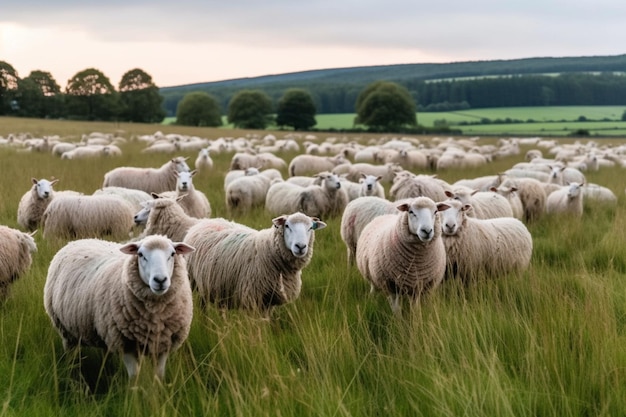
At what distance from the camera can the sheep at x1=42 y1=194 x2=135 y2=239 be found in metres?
7.48

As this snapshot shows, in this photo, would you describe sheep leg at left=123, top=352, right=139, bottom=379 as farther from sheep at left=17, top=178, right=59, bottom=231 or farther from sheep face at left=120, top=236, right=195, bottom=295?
sheep at left=17, top=178, right=59, bottom=231

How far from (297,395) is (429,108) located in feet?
280

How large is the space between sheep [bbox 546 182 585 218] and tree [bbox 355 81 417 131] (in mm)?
51276

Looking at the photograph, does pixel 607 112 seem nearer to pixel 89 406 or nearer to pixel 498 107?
pixel 498 107

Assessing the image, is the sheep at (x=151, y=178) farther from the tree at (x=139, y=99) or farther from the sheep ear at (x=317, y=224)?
the tree at (x=139, y=99)

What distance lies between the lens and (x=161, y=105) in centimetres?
6888

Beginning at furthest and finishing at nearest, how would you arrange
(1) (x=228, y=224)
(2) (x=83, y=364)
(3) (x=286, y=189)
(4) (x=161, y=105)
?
(4) (x=161, y=105) → (3) (x=286, y=189) → (1) (x=228, y=224) → (2) (x=83, y=364)

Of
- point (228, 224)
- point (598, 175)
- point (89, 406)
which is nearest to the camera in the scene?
point (89, 406)

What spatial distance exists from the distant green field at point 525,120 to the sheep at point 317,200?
48506 millimetres

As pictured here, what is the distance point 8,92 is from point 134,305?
69310 millimetres

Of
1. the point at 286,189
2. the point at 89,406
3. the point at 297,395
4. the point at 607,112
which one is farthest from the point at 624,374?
the point at 607,112

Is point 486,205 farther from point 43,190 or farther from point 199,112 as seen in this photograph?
Result: point 199,112

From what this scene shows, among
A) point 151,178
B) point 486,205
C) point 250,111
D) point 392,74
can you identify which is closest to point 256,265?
point 486,205

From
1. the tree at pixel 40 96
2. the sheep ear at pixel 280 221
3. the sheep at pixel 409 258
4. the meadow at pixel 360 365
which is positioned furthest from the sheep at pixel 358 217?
the tree at pixel 40 96
